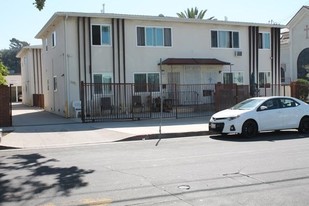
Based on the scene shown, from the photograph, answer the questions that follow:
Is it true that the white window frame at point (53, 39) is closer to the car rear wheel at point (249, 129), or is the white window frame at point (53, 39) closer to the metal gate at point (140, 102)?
the metal gate at point (140, 102)

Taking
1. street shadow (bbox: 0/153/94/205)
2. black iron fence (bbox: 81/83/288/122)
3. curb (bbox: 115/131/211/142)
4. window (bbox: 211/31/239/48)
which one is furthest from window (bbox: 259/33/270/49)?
street shadow (bbox: 0/153/94/205)

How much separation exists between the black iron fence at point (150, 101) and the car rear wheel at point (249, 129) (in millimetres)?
7828

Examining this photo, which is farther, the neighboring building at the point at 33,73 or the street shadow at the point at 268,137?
the neighboring building at the point at 33,73

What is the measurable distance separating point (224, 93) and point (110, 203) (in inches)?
729

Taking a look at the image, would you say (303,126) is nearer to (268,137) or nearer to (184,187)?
(268,137)

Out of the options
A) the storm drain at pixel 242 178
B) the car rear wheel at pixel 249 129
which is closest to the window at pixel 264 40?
the car rear wheel at pixel 249 129

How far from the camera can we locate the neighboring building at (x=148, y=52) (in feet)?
79.6

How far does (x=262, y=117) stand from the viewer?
1462cm

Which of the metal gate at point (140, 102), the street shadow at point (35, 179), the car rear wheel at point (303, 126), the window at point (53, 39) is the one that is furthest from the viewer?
the window at point (53, 39)

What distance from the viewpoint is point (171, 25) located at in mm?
27000

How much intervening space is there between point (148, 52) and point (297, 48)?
21628 mm

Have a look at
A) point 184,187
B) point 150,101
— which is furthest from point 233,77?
point 184,187

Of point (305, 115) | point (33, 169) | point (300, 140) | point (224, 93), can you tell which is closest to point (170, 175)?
point (33, 169)

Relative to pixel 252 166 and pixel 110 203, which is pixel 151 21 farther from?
pixel 110 203
